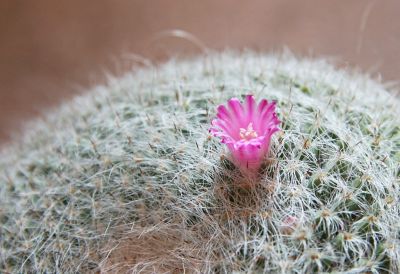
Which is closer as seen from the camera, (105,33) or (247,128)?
(247,128)

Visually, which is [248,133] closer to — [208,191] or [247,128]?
[247,128]

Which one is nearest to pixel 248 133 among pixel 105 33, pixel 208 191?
pixel 208 191

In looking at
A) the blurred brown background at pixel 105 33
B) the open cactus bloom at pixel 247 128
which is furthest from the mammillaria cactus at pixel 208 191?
the blurred brown background at pixel 105 33

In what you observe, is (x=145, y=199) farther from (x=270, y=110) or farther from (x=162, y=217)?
(x=270, y=110)

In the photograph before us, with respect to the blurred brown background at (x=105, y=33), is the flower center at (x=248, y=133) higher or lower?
higher

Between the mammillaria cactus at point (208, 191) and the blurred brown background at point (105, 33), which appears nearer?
the mammillaria cactus at point (208, 191)

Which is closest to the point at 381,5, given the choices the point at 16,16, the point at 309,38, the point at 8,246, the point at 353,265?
the point at 309,38

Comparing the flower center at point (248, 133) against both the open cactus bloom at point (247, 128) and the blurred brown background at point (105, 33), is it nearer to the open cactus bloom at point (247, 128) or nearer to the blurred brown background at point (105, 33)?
the open cactus bloom at point (247, 128)
